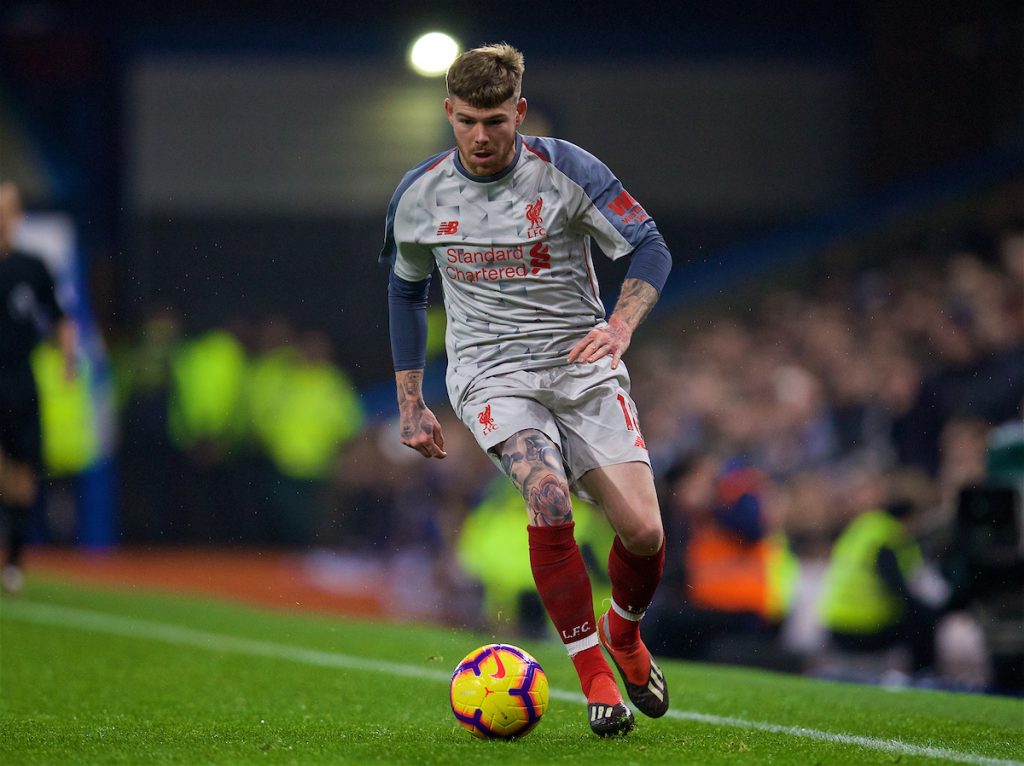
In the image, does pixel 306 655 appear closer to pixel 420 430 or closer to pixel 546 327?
pixel 420 430

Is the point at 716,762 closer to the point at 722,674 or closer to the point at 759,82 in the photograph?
the point at 722,674

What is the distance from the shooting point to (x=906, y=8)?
1802 cm

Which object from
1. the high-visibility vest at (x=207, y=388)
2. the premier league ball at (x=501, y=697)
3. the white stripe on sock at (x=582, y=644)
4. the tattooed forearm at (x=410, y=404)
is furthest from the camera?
the high-visibility vest at (x=207, y=388)

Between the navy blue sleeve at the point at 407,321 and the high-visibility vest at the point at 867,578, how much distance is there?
4.47 metres

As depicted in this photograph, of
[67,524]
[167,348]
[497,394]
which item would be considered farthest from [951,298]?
[67,524]

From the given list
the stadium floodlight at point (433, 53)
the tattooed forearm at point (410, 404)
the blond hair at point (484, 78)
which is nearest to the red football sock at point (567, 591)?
the tattooed forearm at point (410, 404)

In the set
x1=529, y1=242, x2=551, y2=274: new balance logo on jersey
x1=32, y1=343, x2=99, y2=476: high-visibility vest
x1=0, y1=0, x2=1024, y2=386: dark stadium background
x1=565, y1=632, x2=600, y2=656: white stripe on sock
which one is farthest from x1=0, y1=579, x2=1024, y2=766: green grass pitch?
x1=0, y1=0, x2=1024, y2=386: dark stadium background

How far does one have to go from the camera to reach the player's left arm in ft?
15.5

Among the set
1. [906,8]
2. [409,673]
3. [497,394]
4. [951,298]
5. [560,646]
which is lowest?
[560,646]

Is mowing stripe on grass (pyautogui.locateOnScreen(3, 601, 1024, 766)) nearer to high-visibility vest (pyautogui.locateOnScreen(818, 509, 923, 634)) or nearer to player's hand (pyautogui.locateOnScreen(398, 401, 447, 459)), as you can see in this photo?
player's hand (pyautogui.locateOnScreen(398, 401, 447, 459))

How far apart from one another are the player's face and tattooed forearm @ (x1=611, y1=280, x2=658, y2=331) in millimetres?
583

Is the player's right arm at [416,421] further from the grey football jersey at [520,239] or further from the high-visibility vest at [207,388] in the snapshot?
the high-visibility vest at [207,388]

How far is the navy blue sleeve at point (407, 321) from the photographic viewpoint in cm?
529

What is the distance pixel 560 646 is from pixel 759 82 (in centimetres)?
1204
